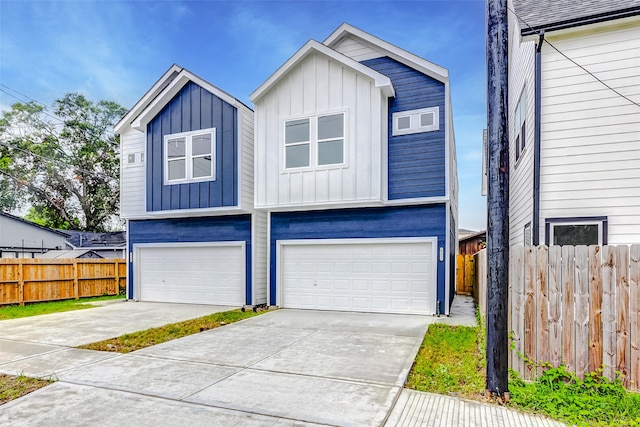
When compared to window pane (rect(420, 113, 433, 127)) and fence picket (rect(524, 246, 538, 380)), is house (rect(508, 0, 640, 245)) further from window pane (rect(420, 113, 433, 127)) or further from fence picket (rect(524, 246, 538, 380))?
window pane (rect(420, 113, 433, 127))

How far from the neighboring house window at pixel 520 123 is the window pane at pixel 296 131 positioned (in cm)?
503

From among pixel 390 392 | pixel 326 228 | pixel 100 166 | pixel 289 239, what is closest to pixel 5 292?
pixel 289 239

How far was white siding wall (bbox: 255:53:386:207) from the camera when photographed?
9.41 m

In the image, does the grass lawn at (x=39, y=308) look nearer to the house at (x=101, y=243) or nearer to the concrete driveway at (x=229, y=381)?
the concrete driveway at (x=229, y=381)

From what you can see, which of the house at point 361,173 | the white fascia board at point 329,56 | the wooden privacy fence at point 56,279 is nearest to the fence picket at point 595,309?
the house at point 361,173

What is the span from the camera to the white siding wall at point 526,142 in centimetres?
718

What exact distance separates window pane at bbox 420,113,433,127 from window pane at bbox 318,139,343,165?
2096 millimetres

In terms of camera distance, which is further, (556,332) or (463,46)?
(463,46)

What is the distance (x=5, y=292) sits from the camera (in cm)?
1157

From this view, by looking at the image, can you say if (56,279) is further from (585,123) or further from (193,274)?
(585,123)

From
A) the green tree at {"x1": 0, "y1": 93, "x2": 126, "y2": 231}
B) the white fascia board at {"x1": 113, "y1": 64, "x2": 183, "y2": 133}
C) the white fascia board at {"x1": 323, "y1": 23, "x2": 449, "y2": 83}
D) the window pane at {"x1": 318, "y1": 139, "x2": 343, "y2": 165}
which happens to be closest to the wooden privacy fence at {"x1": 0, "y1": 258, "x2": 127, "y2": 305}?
the white fascia board at {"x1": 113, "y1": 64, "x2": 183, "y2": 133}

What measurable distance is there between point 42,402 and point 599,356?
5.73 meters

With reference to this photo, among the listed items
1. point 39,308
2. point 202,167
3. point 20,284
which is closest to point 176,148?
point 202,167

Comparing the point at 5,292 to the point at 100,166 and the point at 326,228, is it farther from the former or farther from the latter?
the point at 100,166
